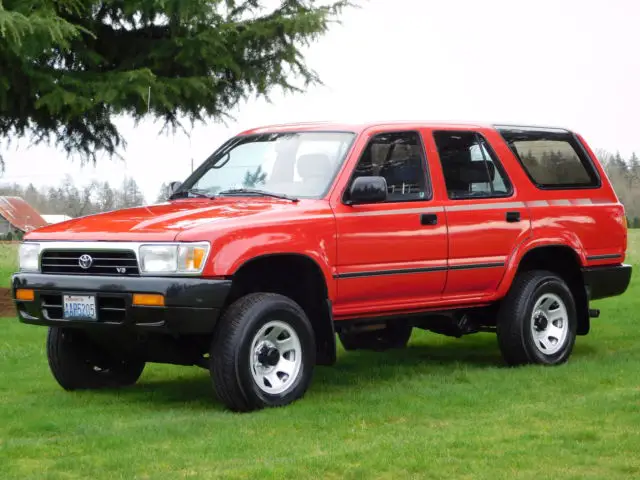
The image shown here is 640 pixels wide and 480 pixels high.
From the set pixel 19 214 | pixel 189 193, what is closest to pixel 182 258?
pixel 189 193

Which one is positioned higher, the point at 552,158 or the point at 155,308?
the point at 552,158

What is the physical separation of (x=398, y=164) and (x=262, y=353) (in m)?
2.06

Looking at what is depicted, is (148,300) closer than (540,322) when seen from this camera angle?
Yes

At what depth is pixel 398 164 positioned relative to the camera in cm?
980

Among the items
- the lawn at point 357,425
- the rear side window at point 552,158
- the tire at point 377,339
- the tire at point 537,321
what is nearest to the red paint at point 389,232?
the rear side window at point 552,158

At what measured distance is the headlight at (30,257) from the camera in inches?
356

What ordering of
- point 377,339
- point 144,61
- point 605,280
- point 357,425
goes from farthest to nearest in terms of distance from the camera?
point 144,61 → point 377,339 → point 605,280 → point 357,425

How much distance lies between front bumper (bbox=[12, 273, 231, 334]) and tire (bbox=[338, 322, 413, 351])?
3080mm

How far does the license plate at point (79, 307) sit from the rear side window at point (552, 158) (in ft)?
13.3

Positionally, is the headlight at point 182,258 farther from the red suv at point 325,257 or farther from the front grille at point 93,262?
the front grille at point 93,262

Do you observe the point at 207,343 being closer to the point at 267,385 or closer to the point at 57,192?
the point at 267,385

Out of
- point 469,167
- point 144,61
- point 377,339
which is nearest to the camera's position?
point 469,167

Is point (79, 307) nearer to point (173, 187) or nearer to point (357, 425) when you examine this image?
point (173, 187)

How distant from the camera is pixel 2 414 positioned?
8562mm
